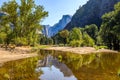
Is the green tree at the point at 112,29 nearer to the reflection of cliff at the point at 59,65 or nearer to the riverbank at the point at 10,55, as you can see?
the riverbank at the point at 10,55

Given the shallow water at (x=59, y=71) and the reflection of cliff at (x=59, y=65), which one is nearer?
the shallow water at (x=59, y=71)

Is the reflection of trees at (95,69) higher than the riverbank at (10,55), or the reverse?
the riverbank at (10,55)

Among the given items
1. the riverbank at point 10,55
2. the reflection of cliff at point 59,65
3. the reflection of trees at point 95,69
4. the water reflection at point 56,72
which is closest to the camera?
the water reflection at point 56,72

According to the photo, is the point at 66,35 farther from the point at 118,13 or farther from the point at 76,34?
the point at 118,13

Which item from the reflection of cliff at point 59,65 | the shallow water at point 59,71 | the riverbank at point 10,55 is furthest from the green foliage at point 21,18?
the shallow water at point 59,71

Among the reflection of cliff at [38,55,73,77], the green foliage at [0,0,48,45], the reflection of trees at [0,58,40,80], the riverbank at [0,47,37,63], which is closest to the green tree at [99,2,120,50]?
the green foliage at [0,0,48,45]

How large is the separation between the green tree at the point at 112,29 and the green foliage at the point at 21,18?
21.9m

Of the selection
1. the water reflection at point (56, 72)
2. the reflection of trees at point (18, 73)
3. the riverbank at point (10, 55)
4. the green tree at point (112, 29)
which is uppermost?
the green tree at point (112, 29)

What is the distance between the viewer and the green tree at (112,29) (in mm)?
74938

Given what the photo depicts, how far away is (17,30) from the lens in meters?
68.8

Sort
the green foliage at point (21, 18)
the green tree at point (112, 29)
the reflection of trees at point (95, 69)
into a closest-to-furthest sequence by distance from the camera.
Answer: the reflection of trees at point (95, 69) < the green foliage at point (21, 18) < the green tree at point (112, 29)

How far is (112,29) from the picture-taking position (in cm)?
7819

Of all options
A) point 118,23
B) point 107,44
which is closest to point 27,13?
point 118,23

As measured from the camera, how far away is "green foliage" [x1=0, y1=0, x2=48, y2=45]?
67812 mm
